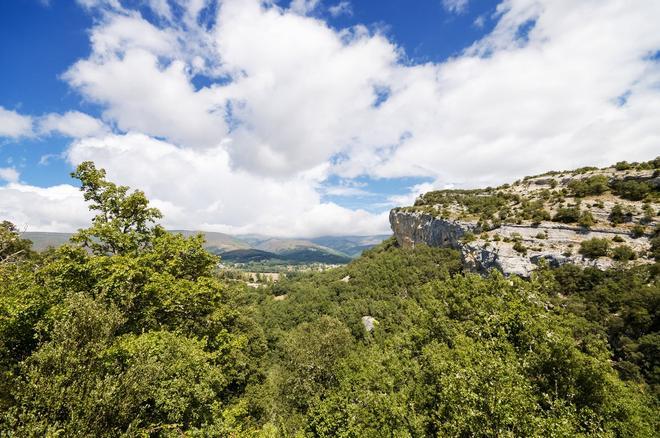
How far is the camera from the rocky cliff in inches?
1951

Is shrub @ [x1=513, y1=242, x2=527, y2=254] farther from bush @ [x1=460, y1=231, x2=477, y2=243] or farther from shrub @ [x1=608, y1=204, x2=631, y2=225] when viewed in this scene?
shrub @ [x1=608, y1=204, x2=631, y2=225]

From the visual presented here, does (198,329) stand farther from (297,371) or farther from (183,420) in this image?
(297,371)

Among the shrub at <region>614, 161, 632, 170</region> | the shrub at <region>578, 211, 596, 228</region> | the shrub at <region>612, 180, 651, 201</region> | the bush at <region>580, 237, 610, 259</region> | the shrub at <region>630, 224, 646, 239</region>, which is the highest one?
the shrub at <region>614, 161, 632, 170</region>

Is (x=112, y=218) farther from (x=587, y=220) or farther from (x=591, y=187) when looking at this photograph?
(x=591, y=187)

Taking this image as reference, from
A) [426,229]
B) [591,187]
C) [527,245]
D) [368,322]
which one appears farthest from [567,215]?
[368,322]

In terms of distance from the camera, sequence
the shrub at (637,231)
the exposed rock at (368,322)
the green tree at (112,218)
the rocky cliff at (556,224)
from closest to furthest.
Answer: the green tree at (112,218), the shrub at (637,231), the rocky cliff at (556,224), the exposed rock at (368,322)

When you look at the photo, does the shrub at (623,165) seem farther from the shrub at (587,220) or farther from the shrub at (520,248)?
the shrub at (520,248)

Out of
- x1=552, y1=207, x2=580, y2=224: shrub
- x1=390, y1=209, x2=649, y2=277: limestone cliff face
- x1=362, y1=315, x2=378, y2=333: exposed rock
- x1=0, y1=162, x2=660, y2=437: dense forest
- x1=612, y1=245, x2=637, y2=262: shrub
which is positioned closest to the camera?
x1=0, y1=162, x2=660, y2=437: dense forest

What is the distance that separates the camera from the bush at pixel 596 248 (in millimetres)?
48297

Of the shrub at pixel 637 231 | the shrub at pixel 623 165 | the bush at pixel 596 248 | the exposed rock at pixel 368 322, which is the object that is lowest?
the exposed rock at pixel 368 322

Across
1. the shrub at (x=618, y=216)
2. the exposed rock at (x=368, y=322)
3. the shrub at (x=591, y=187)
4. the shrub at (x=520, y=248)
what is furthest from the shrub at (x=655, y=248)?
the exposed rock at (x=368, y=322)

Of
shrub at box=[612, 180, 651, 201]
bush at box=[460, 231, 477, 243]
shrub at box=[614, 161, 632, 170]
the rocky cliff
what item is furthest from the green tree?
shrub at box=[614, 161, 632, 170]

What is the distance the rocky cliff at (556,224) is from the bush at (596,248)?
17 centimetres

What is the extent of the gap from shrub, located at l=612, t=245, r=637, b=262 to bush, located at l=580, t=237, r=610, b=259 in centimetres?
146
